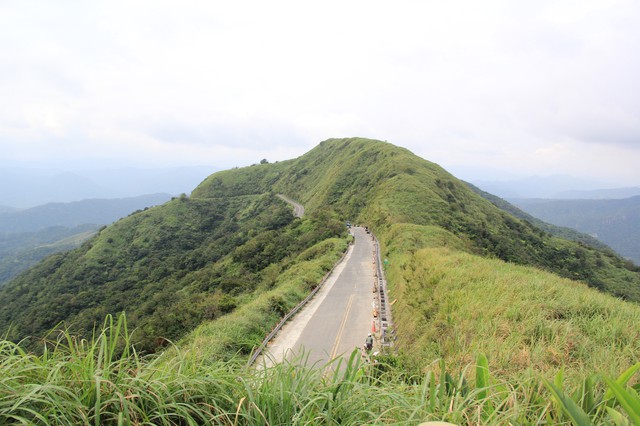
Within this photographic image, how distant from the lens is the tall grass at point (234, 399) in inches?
79.6

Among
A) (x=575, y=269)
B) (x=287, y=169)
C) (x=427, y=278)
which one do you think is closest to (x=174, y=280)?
(x=427, y=278)

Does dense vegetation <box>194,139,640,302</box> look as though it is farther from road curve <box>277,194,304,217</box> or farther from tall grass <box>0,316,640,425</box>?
tall grass <box>0,316,640,425</box>

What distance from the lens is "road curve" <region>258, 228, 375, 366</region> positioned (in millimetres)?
11664

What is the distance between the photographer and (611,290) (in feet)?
106

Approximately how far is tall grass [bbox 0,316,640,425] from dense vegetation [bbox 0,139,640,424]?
0.02 metres

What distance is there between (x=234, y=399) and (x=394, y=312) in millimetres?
12071

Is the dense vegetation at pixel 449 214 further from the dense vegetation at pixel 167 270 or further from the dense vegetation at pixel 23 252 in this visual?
the dense vegetation at pixel 23 252

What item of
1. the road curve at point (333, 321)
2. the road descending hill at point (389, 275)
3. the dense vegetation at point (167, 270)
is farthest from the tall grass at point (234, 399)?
the dense vegetation at point (167, 270)

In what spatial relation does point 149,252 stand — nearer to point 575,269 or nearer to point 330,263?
point 330,263

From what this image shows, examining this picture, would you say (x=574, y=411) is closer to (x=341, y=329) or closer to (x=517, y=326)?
(x=517, y=326)

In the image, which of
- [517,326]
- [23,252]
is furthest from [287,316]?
[23,252]

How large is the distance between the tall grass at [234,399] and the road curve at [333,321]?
567cm

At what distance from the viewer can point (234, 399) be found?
2.54 metres

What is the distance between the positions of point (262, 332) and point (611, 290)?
37569 millimetres
